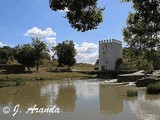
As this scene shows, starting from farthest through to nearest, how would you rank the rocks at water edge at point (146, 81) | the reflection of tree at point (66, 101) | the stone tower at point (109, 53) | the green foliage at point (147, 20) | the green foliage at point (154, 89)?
the stone tower at point (109, 53) → the rocks at water edge at point (146, 81) → the green foliage at point (154, 89) → the reflection of tree at point (66, 101) → the green foliage at point (147, 20)

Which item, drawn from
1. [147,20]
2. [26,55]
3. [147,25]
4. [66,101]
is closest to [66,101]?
[66,101]

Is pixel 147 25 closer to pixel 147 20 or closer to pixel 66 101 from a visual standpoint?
pixel 147 20

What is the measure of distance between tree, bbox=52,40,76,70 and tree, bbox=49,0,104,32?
283 ft

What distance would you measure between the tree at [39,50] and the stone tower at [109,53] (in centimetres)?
1885

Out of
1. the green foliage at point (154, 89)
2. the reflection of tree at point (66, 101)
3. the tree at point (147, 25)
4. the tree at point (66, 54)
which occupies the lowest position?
the reflection of tree at point (66, 101)

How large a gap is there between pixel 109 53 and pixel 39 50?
23.1 meters

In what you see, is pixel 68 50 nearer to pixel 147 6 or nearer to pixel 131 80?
pixel 131 80

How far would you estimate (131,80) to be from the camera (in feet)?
181

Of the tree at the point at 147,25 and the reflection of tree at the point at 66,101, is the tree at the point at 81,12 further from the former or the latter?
the reflection of tree at the point at 66,101

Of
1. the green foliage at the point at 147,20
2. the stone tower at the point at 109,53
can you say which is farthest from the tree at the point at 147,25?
the stone tower at the point at 109,53

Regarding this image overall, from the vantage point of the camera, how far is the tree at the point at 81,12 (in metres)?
12.6

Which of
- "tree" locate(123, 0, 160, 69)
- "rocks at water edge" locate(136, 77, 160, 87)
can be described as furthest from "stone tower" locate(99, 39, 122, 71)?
"tree" locate(123, 0, 160, 69)

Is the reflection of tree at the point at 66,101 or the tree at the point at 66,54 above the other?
the tree at the point at 66,54

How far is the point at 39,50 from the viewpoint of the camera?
85.4m
